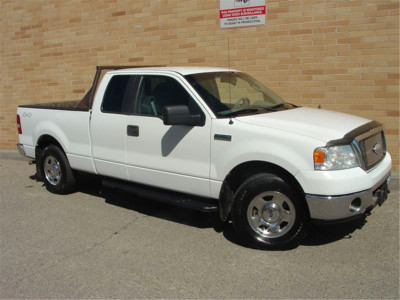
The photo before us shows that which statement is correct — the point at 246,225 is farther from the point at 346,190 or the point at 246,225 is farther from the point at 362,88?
the point at 362,88

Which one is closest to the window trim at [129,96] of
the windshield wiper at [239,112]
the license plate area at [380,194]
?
the windshield wiper at [239,112]

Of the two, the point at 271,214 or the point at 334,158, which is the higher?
the point at 334,158

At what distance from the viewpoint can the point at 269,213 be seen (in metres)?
4.44

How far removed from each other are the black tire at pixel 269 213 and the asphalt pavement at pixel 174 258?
0.15 m

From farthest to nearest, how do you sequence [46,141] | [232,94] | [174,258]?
[46,141], [232,94], [174,258]

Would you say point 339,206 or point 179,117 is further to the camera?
point 179,117

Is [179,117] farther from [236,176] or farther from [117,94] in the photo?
[117,94]

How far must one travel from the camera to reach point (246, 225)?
452 centimetres

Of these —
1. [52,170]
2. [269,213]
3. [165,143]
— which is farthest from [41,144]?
[269,213]

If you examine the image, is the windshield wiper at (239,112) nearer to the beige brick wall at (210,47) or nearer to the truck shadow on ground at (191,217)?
the truck shadow on ground at (191,217)

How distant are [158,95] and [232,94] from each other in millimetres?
909

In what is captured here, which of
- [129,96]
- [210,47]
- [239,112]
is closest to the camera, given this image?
[239,112]

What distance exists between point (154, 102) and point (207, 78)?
72 centimetres

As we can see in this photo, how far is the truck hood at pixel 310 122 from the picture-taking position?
4.25 metres
